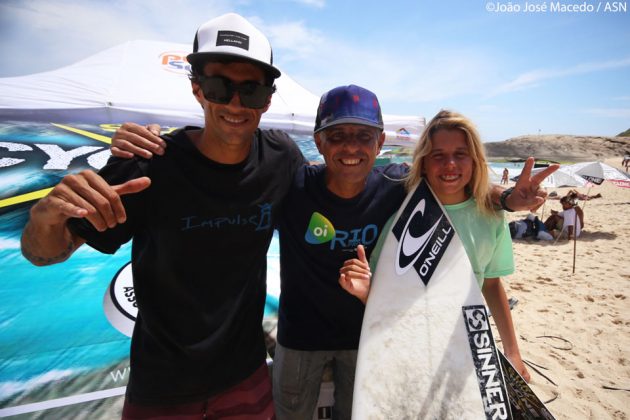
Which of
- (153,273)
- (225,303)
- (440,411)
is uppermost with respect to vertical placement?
(153,273)

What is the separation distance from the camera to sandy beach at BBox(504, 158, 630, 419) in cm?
325

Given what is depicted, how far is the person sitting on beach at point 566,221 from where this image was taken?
29.1ft

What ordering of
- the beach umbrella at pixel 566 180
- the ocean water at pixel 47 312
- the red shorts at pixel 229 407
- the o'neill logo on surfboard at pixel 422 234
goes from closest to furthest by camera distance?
the red shorts at pixel 229 407 < the o'neill logo on surfboard at pixel 422 234 < the ocean water at pixel 47 312 < the beach umbrella at pixel 566 180

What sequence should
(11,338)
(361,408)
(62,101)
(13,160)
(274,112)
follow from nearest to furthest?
(361,408) → (11,338) → (13,160) → (62,101) → (274,112)

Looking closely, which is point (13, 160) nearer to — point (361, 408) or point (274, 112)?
point (274, 112)

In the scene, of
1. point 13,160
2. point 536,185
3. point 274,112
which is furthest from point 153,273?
point 274,112

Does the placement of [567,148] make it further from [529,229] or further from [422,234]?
[422,234]

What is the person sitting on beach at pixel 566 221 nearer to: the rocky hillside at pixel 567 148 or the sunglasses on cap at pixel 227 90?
the sunglasses on cap at pixel 227 90

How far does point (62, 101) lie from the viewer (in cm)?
506

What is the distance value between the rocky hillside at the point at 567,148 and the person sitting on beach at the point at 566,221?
146 feet

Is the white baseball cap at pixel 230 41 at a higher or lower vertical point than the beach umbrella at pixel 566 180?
higher

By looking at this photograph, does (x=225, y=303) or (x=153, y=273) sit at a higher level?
(x=153, y=273)

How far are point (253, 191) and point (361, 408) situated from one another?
1304 millimetres

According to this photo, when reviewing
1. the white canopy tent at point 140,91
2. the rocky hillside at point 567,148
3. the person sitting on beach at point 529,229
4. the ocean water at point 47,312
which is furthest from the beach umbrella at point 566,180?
the rocky hillside at point 567,148
